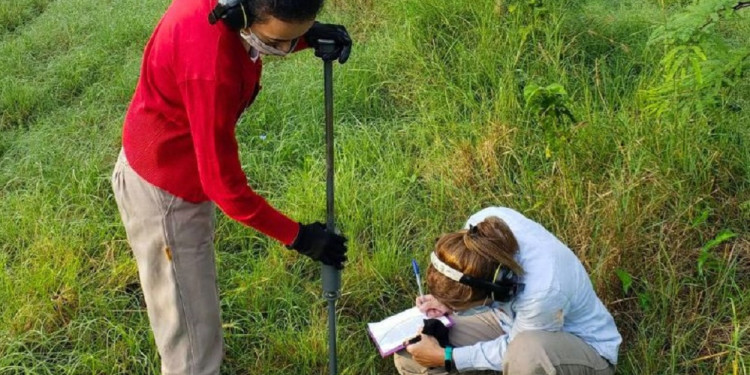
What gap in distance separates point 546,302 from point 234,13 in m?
1.26

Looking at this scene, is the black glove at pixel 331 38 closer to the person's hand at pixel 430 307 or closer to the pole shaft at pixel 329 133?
the pole shaft at pixel 329 133

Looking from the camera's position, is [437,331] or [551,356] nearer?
[551,356]

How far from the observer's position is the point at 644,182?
305 cm

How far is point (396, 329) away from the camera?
2826 millimetres

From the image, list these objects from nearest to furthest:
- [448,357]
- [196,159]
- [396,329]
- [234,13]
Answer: [234,13], [196,159], [448,357], [396,329]

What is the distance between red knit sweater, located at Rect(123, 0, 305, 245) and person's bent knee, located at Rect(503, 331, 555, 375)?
32.7 inches

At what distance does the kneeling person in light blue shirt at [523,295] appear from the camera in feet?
7.32

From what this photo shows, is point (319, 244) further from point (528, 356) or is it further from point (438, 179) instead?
point (438, 179)

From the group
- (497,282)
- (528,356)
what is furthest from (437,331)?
(497,282)

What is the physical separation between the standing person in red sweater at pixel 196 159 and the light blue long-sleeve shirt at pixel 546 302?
583 mm

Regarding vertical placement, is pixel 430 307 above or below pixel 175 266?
below

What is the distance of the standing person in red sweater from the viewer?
185cm

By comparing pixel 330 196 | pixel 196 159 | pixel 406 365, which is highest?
pixel 196 159

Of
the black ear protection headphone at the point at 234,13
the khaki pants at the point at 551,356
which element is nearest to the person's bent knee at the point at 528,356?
the khaki pants at the point at 551,356
